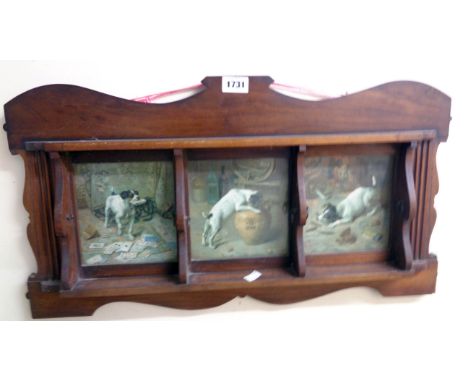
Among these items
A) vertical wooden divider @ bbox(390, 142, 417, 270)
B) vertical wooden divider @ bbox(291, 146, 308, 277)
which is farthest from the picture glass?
vertical wooden divider @ bbox(390, 142, 417, 270)

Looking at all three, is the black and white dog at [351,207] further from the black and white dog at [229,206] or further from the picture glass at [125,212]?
the picture glass at [125,212]

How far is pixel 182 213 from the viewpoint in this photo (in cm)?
81

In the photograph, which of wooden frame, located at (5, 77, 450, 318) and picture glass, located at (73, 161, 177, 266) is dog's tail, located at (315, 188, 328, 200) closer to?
wooden frame, located at (5, 77, 450, 318)

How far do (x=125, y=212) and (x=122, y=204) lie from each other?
2cm

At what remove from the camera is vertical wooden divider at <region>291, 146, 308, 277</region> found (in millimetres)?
821

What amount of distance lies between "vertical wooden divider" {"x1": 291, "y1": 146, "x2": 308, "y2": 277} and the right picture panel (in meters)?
0.04

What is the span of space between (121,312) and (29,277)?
213mm

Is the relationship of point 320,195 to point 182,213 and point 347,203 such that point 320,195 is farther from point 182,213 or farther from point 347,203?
point 182,213

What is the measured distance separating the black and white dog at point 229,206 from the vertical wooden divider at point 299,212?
83 mm

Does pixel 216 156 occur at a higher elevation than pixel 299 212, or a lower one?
higher

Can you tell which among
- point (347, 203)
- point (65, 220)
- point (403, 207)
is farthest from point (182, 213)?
point (403, 207)

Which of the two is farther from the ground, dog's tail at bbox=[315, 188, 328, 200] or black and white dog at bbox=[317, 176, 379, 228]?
dog's tail at bbox=[315, 188, 328, 200]

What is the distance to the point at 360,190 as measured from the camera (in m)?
0.88

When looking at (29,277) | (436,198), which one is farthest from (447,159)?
(29,277)
